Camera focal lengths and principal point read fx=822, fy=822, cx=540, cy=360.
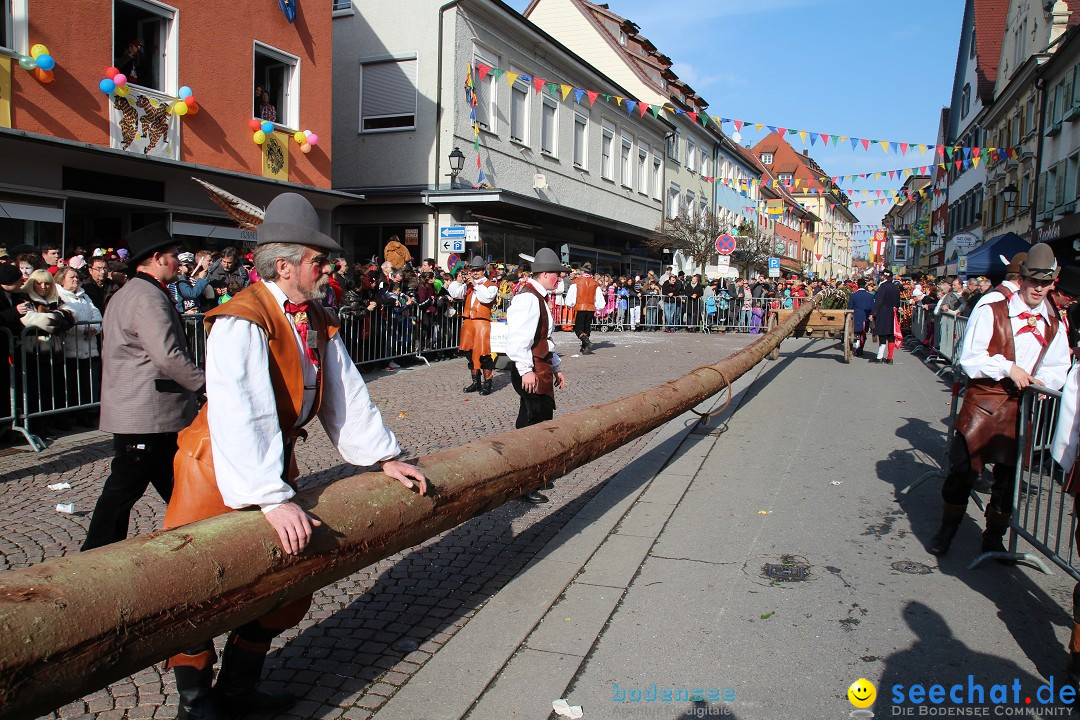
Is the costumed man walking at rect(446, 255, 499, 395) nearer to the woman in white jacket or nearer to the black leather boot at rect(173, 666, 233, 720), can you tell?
the woman in white jacket


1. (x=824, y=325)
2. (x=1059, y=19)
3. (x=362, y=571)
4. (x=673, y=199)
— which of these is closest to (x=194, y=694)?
(x=362, y=571)

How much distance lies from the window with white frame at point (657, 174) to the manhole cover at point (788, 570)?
106 ft

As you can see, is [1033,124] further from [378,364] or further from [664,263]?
[378,364]

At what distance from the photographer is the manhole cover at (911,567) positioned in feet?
15.3

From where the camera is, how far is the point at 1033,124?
101 feet

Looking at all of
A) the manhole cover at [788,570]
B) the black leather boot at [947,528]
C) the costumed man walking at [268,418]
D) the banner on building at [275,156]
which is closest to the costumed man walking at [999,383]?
the black leather boot at [947,528]

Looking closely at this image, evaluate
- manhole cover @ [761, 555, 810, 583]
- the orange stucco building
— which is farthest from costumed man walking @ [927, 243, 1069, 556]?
the orange stucco building

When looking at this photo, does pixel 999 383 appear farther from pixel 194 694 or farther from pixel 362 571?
pixel 194 694

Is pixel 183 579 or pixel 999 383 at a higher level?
pixel 999 383

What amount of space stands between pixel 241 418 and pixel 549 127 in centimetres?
2452

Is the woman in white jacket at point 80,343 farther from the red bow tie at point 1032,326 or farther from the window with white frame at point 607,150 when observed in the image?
the window with white frame at point 607,150

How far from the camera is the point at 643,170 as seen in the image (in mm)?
34438

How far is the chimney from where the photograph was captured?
1155 inches

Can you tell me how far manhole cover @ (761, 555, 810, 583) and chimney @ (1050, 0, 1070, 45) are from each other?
31909mm
